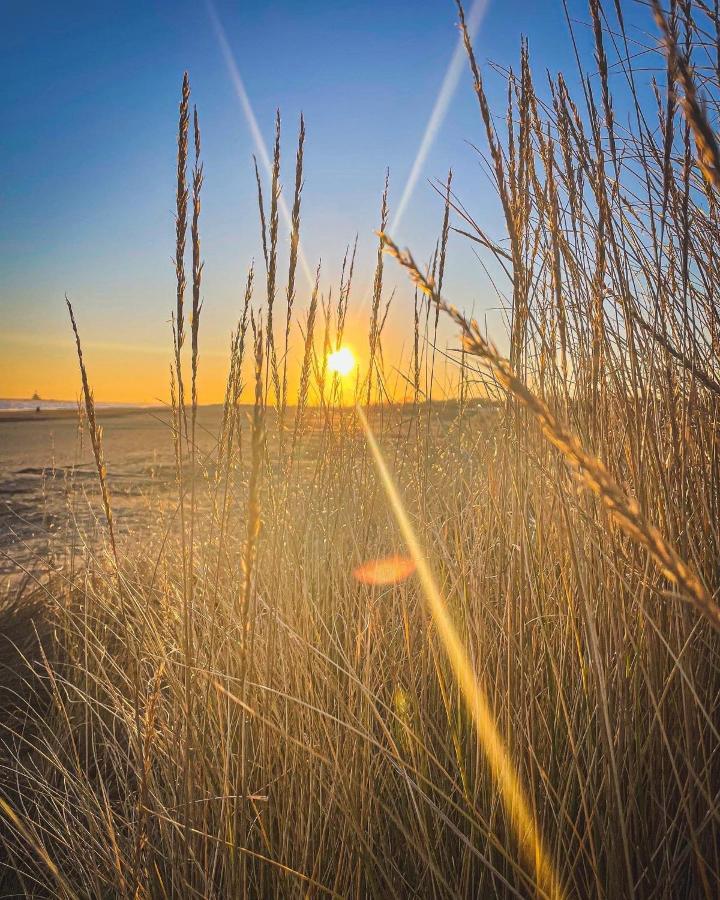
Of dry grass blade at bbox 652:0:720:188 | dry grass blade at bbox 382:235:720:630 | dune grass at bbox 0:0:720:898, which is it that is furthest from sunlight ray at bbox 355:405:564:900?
dry grass blade at bbox 652:0:720:188

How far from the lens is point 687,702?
0.82 m

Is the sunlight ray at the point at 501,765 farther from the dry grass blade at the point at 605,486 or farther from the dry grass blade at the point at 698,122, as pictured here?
the dry grass blade at the point at 698,122

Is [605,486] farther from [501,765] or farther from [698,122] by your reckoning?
[501,765]

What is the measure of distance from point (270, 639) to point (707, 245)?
1.24 m

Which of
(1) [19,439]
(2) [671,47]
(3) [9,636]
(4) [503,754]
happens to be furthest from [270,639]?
(1) [19,439]

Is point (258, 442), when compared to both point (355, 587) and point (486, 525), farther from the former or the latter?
point (486, 525)

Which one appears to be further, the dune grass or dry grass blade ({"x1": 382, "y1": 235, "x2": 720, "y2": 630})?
the dune grass

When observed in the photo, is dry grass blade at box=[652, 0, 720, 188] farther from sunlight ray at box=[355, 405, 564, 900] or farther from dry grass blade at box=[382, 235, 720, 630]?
sunlight ray at box=[355, 405, 564, 900]

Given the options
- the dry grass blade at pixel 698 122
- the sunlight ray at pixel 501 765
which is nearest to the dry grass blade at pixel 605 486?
the dry grass blade at pixel 698 122

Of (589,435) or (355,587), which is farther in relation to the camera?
(355,587)

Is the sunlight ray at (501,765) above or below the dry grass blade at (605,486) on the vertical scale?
below

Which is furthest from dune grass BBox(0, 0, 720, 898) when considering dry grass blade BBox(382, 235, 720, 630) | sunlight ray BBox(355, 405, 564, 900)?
dry grass blade BBox(382, 235, 720, 630)

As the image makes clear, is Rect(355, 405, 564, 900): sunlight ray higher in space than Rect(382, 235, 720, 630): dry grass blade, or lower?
lower

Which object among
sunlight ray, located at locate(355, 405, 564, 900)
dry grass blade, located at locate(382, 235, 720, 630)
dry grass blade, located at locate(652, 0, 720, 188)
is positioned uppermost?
dry grass blade, located at locate(652, 0, 720, 188)
